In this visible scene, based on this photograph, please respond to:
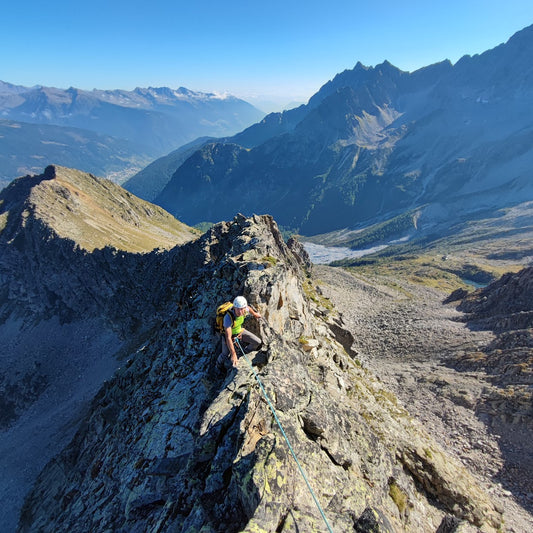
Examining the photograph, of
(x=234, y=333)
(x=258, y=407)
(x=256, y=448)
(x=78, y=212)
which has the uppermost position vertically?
(x=78, y=212)

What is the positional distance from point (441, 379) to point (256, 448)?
42673mm

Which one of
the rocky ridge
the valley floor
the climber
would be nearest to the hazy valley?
the rocky ridge

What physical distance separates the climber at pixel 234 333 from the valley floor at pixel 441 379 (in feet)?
75.3

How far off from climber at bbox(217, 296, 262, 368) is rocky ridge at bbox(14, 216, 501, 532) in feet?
3.18

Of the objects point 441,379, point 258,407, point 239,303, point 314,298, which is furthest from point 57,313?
point 258,407

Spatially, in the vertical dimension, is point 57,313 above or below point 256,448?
below

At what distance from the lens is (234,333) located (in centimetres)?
1777

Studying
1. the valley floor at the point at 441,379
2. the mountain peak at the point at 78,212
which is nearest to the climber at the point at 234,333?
the valley floor at the point at 441,379

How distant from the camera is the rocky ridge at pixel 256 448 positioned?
11.5 metres

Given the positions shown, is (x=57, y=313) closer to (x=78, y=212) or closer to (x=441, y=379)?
(x=78, y=212)

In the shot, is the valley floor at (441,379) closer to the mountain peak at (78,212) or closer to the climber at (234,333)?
the climber at (234,333)

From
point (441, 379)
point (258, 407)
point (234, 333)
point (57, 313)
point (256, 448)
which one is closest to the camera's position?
point (256, 448)

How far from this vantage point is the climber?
56.1 feet

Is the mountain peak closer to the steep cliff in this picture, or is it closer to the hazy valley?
the steep cliff
